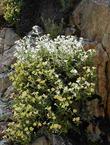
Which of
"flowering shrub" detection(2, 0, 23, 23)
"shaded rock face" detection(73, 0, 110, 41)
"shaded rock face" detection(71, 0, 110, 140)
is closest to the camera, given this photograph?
"shaded rock face" detection(71, 0, 110, 140)

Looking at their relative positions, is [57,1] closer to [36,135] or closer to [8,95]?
[8,95]

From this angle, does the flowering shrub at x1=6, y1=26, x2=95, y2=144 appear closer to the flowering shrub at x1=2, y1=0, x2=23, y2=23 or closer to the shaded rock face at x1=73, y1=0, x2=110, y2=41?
the shaded rock face at x1=73, y1=0, x2=110, y2=41

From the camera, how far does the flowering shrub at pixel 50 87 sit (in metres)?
7.94

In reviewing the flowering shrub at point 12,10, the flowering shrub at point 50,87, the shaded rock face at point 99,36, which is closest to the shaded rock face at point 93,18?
the shaded rock face at point 99,36

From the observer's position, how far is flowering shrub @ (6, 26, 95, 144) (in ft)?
26.1

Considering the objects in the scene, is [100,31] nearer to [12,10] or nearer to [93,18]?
[93,18]

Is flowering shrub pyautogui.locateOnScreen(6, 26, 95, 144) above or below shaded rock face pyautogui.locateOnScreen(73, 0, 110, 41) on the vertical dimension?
below

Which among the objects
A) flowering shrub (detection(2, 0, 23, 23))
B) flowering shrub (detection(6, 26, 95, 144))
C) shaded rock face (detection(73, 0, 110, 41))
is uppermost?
flowering shrub (detection(2, 0, 23, 23))

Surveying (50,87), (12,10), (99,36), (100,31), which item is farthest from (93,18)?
(12,10)

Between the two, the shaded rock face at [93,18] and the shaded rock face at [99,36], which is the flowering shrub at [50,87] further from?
the shaded rock face at [93,18]

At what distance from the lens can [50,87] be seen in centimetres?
822

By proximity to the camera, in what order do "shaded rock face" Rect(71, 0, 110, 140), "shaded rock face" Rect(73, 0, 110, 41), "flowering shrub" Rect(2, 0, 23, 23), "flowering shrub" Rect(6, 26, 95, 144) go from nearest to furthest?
1. "flowering shrub" Rect(6, 26, 95, 144)
2. "shaded rock face" Rect(71, 0, 110, 140)
3. "shaded rock face" Rect(73, 0, 110, 41)
4. "flowering shrub" Rect(2, 0, 23, 23)

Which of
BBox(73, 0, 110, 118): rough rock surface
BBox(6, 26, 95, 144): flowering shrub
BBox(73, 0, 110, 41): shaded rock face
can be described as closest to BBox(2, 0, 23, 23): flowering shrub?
BBox(73, 0, 110, 118): rough rock surface

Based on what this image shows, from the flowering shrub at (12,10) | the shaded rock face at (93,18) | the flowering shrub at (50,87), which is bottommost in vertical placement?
the flowering shrub at (50,87)
